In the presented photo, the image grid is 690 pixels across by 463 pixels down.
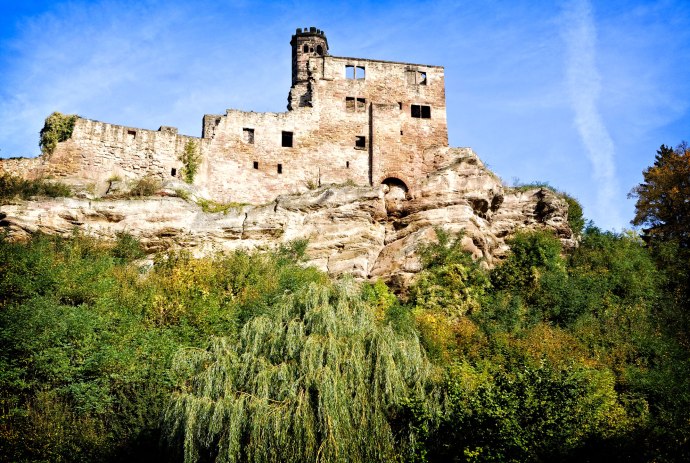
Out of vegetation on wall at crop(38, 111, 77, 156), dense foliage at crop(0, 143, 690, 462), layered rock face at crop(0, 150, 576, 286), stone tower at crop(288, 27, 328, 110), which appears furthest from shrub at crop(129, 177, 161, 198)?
stone tower at crop(288, 27, 328, 110)

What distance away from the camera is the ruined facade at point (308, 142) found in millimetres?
32469

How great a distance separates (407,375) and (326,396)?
2.49m

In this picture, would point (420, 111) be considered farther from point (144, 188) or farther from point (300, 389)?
point (300, 389)

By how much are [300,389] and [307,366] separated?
64 cm

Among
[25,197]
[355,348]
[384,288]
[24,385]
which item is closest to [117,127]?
[25,197]

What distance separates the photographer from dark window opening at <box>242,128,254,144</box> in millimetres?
34312

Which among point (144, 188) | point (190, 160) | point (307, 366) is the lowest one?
point (307, 366)

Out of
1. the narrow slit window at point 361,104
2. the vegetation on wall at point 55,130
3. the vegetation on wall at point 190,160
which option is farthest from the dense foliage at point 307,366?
the narrow slit window at point 361,104

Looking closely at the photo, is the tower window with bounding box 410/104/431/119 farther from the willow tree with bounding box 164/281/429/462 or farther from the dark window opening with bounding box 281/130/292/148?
the willow tree with bounding box 164/281/429/462

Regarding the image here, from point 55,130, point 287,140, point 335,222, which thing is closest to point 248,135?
point 287,140

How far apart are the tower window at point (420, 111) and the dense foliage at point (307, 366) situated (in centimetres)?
1023

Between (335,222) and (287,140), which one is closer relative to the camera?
(335,222)

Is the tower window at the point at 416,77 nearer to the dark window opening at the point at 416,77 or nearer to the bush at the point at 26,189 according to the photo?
the dark window opening at the point at 416,77

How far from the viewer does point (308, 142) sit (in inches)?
1380
